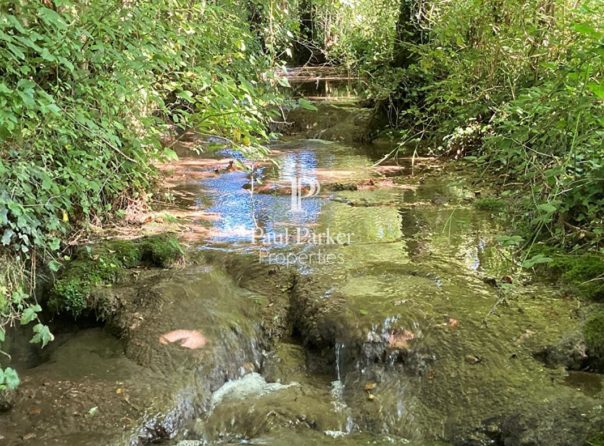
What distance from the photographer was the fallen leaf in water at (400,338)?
3.96 metres

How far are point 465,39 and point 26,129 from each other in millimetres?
Answer: 6433

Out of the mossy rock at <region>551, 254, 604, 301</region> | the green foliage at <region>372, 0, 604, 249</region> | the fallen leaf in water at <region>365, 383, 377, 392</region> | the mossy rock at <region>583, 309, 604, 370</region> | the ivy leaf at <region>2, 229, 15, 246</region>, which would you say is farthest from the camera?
the green foliage at <region>372, 0, 604, 249</region>

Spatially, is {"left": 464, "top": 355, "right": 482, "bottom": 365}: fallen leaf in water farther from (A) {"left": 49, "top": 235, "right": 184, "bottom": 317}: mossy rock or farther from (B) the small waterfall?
(A) {"left": 49, "top": 235, "right": 184, "bottom": 317}: mossy rock

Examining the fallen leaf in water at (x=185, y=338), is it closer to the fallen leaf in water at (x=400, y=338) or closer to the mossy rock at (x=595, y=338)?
the fallen leaf in water at (x=400, y=338)

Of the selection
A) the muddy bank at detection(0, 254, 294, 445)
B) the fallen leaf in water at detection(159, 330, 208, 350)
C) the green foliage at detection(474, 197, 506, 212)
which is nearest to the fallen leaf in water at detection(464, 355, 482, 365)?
the muddy bank at detection(0, 254, 294, 445)

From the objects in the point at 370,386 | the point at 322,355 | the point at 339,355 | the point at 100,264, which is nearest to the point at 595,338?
the point at 370,386

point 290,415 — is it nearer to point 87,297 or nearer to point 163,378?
point 163,378

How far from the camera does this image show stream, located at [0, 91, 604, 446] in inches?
130

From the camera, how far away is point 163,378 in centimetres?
366

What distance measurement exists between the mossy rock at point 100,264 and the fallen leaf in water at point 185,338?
65 cm

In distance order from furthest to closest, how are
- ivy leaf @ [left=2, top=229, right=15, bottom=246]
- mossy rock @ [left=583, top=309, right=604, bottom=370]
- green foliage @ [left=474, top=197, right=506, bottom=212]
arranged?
1. green foliage @ [left=474, top=197, right=506, bottom=212]
2. mossy rock @ [left=583, top=309, right=604, bottom=370]
3. ivy leaf @ [left=2, top=229, right=15, bottom=246]

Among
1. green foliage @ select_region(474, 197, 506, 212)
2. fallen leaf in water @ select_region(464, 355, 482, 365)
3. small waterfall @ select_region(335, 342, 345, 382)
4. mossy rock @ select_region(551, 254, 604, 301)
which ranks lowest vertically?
small waterfall @ select_region(335, 342, 345, 382)

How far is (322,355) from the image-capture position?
4.17 metres

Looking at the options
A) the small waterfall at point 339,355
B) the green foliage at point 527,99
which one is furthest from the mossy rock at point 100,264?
the green foliage at point 527,99
